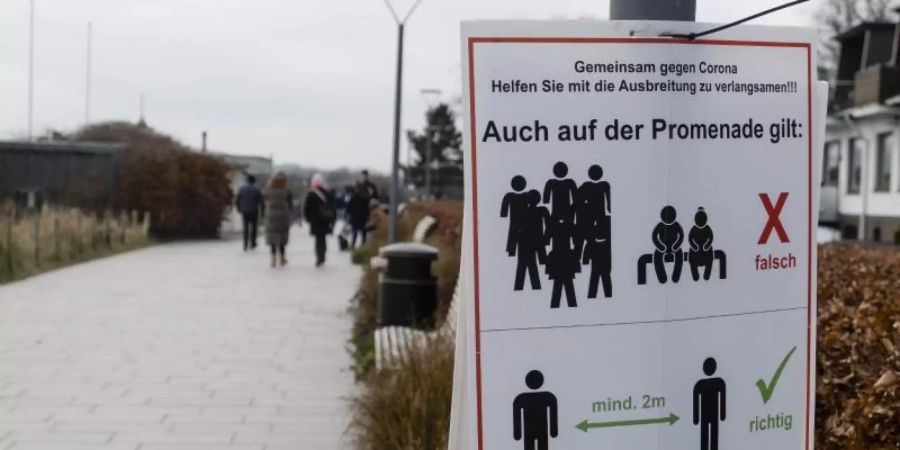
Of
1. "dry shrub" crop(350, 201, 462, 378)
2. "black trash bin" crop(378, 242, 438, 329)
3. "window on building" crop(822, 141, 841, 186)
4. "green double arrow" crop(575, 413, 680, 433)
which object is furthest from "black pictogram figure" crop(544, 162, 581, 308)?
"window on building" crop(822, 141, 841, 186)

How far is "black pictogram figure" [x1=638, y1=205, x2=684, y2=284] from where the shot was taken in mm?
2801

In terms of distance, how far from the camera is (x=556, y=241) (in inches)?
107

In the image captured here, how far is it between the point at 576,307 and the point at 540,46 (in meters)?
0.63

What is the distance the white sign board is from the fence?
14.3 m

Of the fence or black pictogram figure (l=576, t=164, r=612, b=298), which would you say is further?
the fence

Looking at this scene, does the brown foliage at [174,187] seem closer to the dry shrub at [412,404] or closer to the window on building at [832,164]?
the window on building at [832,164]

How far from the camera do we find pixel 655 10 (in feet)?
9.62

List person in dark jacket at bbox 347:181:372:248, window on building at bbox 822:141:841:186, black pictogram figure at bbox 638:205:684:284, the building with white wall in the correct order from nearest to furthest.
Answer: black pictogram figure at bbox 638:205:684:284 < person in dark jacket at bbox 347:181:372:248 < the building with white wall < window on building at bbox 822:141:841:186

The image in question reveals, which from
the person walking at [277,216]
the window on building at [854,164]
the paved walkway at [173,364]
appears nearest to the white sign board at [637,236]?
the paved walkway at [173,364]

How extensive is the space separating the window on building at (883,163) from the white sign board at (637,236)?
3181 cm

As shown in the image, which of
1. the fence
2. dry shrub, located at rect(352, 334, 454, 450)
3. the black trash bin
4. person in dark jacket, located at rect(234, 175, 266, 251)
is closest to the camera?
dry shrub, located at rect(352, 334, 454, 450)

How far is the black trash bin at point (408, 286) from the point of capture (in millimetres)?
9906

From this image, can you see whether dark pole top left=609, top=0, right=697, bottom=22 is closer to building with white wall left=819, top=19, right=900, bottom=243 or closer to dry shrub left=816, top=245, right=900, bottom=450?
dry shrub left=816, top=245, right=900, bottom=450

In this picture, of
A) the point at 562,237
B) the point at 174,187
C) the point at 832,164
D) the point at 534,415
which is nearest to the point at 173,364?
the point at 534,415
